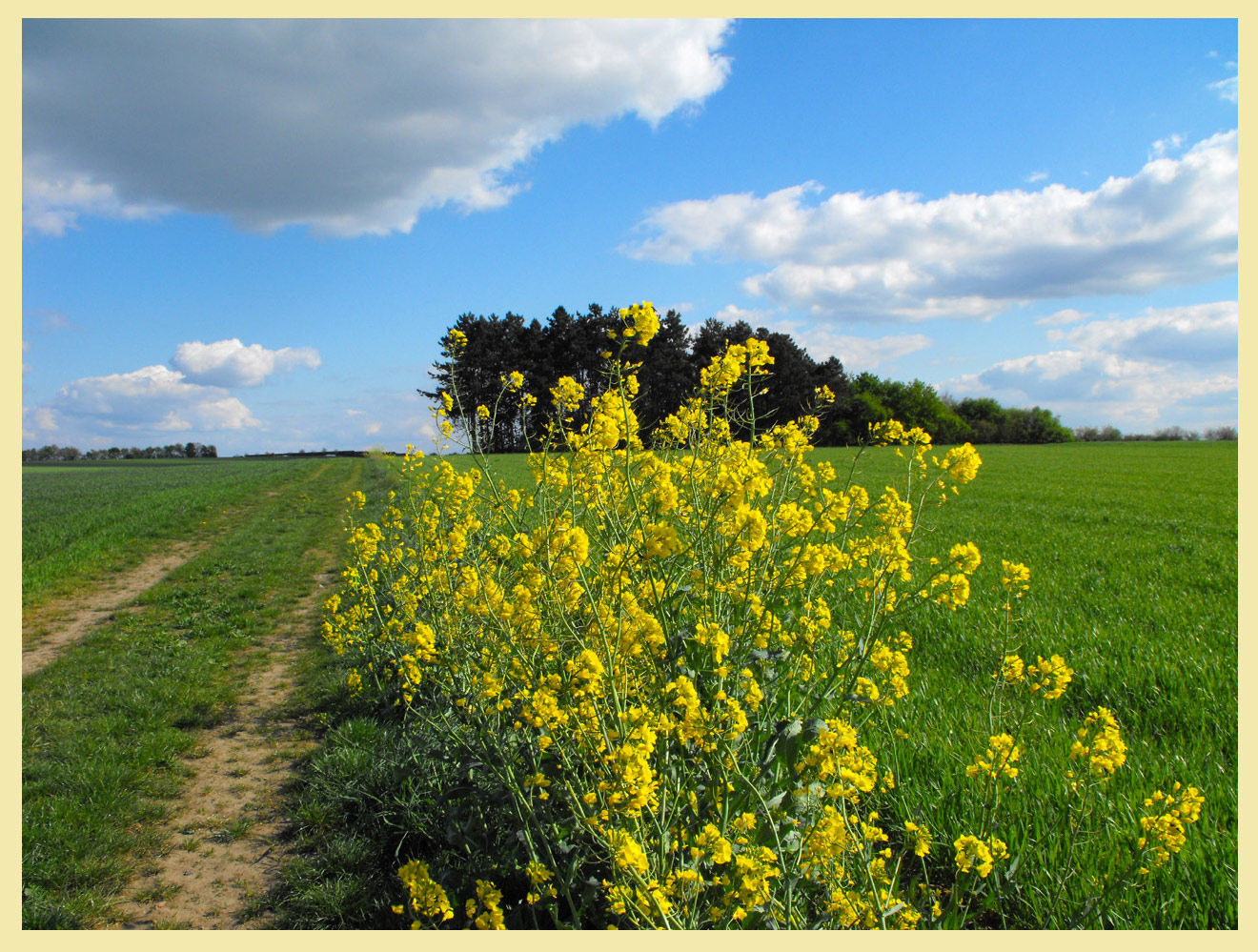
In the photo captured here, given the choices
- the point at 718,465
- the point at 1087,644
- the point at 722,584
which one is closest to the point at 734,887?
the point at 722,584

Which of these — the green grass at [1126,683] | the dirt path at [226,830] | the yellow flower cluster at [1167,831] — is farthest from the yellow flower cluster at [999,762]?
the dirt path at [226,830]

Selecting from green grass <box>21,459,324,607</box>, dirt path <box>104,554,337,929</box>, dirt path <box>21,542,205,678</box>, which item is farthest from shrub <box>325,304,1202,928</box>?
green grass <box>21,459,324,607</box>

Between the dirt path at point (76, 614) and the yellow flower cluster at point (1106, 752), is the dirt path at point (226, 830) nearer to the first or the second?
the dirt path at point (76, 614)

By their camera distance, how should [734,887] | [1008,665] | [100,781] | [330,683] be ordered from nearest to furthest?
[734,887] < [1008,665] < [100,781] < [330,683]

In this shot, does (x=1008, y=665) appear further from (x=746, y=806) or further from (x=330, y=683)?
(x=330, y=683)

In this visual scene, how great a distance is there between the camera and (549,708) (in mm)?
2260

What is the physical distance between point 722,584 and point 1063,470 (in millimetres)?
26403

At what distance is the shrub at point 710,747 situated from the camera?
2076mm

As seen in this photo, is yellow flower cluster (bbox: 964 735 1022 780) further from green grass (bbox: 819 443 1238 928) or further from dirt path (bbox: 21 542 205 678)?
dirt path (bbox: 21 542 205 678)

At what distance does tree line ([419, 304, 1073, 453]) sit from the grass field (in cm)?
168

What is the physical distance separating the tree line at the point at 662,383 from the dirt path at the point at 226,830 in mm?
2405

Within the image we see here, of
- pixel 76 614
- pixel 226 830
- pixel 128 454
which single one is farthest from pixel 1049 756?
pixel 128 454

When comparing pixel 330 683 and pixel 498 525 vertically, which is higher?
pixel 498 525

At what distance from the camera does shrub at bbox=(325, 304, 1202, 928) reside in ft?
6.81
